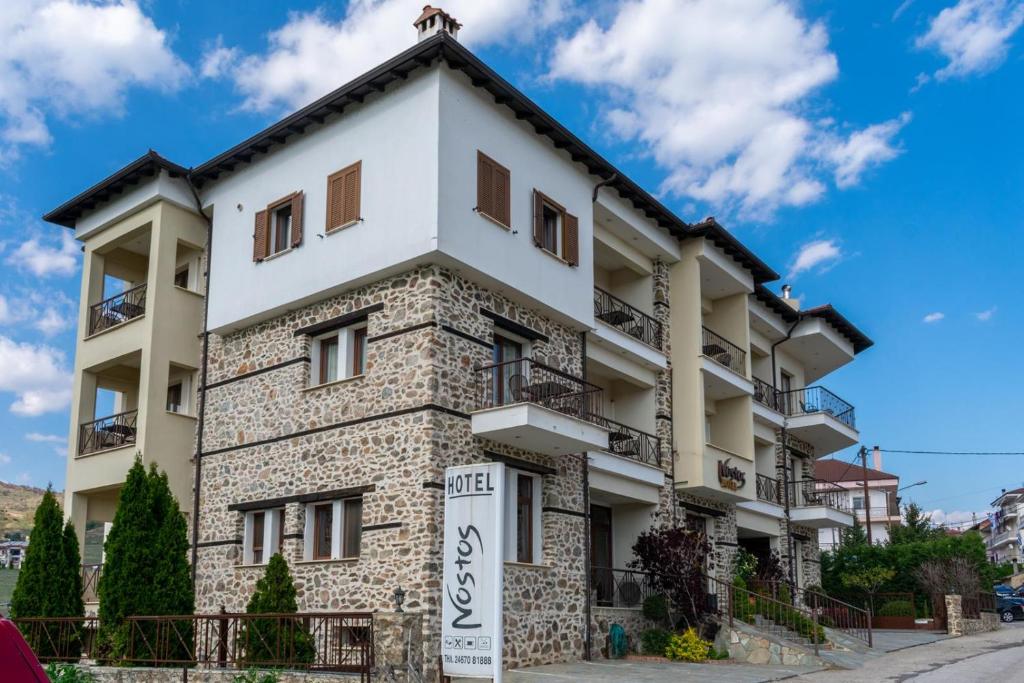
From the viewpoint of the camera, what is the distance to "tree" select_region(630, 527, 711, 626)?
67.8ft

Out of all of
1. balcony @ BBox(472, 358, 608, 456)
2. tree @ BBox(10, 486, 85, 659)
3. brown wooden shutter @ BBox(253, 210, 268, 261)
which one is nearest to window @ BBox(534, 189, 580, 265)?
balcony @ BBox(472, 358, 608, 456)

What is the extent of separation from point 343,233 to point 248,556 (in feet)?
20.8

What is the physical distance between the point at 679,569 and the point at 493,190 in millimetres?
8629

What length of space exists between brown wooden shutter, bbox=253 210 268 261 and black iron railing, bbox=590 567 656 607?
926 cm

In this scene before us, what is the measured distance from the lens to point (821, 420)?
99.9 ft

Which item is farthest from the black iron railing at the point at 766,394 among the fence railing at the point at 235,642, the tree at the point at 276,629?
the tree at the point at 276,629

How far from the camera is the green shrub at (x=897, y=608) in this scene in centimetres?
3338

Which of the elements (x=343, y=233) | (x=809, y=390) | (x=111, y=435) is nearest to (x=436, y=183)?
(x=343, y=233)

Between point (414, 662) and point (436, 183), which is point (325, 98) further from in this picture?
point (414, 662)

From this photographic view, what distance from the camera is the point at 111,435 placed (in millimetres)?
21281

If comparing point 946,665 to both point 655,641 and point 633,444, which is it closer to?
point 655,641

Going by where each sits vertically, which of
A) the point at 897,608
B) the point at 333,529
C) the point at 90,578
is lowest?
the point at 897,608

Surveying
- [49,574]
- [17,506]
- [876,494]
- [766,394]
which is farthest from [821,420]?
[17,506]

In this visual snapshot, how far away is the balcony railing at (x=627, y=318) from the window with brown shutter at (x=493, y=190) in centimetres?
442
